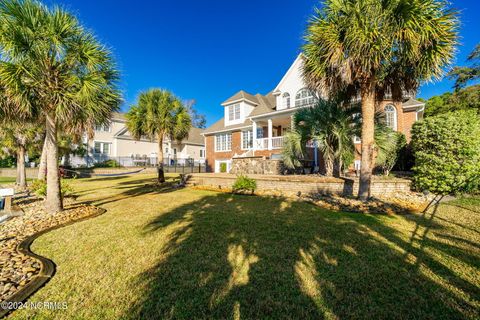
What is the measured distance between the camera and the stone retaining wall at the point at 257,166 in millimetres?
13703

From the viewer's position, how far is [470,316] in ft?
7.35

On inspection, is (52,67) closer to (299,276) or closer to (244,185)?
(244,185)

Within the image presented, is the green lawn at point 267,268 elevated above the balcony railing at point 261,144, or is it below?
below

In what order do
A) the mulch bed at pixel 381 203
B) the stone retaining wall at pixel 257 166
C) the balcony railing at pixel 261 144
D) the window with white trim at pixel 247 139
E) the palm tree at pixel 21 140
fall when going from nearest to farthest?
the mulch bed at pixel 381 203 < the palm tree at pixel 21 140 < the stone retaining wall at pixel 257 166 < the balcony railing at pixel 261 144 < the window with white trim at pixel 247 139

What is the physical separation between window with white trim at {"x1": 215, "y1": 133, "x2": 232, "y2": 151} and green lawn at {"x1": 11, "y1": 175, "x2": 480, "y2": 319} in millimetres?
16200

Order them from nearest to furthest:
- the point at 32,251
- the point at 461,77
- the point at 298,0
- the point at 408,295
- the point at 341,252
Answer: the point at 408,295, the point at 341,252, the point at 32,251, the point at 298,0, the point at 461,77

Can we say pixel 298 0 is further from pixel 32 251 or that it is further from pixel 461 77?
pixel 32 251

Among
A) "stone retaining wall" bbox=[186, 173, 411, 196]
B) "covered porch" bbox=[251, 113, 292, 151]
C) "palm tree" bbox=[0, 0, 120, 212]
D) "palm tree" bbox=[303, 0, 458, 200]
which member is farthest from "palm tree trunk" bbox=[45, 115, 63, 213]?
"covered porch" bbox=[251, 113, 292, 151]

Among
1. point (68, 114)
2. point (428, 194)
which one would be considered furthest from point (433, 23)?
point (68, 114)

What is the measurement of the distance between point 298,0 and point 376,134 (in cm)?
1125

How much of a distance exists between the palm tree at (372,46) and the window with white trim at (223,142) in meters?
14.1

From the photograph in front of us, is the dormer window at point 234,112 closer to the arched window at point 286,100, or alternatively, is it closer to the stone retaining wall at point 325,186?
the arched window at point 286,100

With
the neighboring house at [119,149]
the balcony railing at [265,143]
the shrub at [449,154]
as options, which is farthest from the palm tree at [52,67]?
the neighboring house at [119,149]

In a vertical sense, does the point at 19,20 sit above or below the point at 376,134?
above
